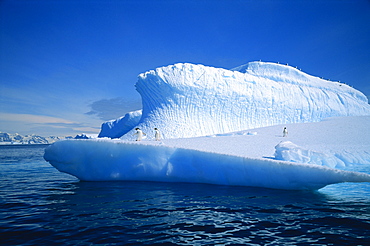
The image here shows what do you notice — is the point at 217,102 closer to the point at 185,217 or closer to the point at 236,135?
the point at 236,135

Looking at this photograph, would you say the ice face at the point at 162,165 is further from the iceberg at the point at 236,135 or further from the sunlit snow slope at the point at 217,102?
the sunlit snow slope at the point at 217,102

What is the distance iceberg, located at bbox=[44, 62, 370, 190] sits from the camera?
18.1 ft

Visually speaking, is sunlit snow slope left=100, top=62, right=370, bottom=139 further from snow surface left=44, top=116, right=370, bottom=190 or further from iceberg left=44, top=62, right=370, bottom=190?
snow surface left=44, top=116, right=370, bottom=190

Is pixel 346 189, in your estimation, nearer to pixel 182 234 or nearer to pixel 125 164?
pixel 182 234

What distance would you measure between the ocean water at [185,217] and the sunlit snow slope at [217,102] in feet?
45.1

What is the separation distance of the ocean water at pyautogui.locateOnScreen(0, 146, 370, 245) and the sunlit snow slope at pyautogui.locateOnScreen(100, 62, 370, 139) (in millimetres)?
13737

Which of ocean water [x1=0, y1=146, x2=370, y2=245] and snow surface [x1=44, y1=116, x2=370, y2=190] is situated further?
snow surface [x1=44, y1=116, x2=370, y2=190]

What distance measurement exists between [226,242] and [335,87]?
97.0 ft

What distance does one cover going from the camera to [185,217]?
135 inches

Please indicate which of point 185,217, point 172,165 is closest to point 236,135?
point 172,165

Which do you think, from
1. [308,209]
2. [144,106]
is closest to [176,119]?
[144,106]

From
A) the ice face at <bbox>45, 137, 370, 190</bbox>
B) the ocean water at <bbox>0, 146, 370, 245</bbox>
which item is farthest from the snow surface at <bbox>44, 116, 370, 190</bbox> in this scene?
the ocean water at <bbox>0, 146, 370, 245</bbox>

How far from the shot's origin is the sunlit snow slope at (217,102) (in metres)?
19.7

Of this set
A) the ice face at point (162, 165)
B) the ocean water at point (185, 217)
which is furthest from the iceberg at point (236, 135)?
the ocean water at point (185, 217)
